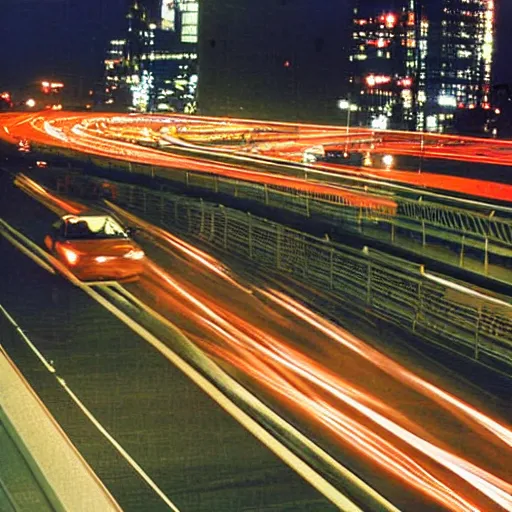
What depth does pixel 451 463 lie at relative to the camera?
8.47m

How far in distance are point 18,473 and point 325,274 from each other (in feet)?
45.7

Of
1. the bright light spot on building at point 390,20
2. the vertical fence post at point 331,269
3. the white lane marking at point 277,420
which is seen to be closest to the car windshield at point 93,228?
the vertical fence post at point 331,269

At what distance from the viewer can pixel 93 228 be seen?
19.4 metres

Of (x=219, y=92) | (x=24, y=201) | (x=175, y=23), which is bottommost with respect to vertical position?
(x=24, y=201)

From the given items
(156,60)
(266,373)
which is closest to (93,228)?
(266,373)

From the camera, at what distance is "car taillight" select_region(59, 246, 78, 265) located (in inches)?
718

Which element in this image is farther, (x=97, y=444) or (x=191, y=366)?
(x=191, y=366)

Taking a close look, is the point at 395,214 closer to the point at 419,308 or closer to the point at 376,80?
the point at 419,308

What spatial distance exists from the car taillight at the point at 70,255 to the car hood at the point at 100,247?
7cm

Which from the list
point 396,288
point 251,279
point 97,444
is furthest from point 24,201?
point 97,444

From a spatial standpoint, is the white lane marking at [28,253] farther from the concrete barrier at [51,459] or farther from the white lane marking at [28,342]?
the concrete barrier at [51,459]

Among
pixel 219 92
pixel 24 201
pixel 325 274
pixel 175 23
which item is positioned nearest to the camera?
pixel 325 274

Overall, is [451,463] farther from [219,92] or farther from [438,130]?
[438,130]

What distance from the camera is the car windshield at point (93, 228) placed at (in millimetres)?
18922
